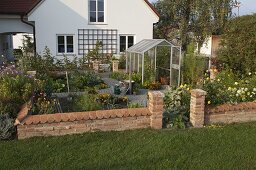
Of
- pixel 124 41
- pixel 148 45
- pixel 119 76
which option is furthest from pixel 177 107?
pixel 124 41

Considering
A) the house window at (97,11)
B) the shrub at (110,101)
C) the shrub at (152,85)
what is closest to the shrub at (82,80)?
the shrub at (152,85)

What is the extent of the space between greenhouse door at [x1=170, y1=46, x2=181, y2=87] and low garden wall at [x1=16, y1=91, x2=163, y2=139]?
6655mm

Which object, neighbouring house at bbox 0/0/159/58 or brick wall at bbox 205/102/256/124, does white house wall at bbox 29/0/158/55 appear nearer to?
neighbouring house at bbox 0/0/159/58

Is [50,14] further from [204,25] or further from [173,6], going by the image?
[204,25]

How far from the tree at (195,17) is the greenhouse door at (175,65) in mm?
9768

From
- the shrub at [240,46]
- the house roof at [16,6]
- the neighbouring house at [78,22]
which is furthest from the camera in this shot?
the neighbouring house at [78,22]

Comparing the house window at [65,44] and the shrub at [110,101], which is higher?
the house window at [65,44]

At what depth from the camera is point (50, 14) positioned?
66.3ft

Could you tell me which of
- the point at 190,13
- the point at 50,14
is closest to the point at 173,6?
the point at 190,13

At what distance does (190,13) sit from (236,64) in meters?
11.8

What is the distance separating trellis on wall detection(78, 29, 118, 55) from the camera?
21.1m

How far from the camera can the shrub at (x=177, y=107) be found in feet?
25.0

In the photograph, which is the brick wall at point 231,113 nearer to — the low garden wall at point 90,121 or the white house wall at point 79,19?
the low garden wall at point 90,121

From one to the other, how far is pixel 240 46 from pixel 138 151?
26.7 feet
